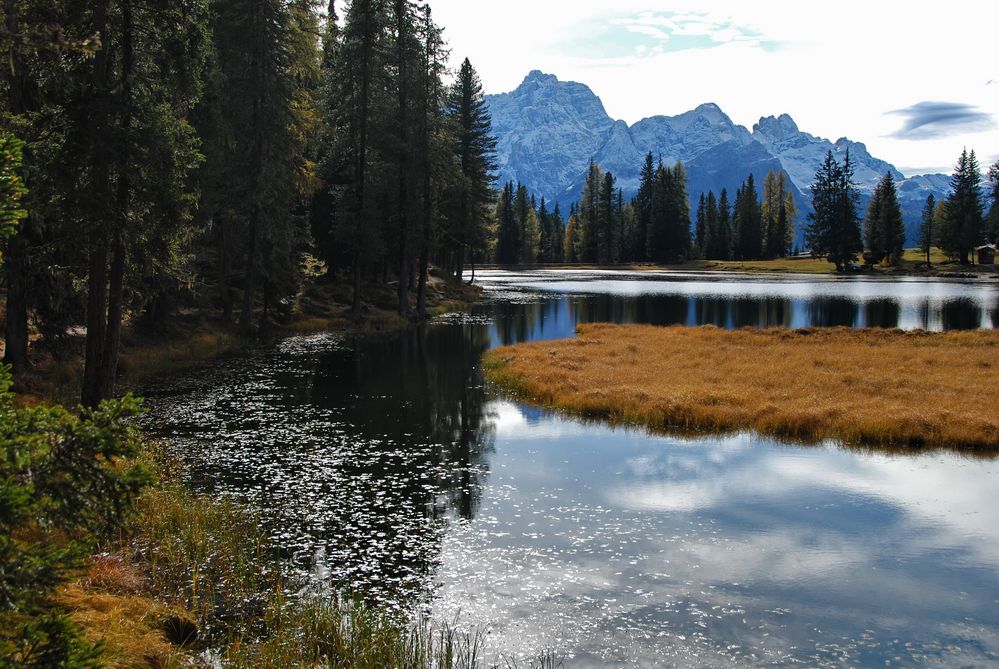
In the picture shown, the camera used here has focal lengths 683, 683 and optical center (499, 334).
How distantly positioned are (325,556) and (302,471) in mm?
5071

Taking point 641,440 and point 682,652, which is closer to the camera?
point 682,652

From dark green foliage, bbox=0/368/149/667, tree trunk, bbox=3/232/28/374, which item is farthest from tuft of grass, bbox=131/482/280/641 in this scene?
tree trunk, bbox=3/232/28/374

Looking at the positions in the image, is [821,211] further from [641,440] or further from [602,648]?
[602,648]

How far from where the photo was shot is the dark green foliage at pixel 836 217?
380 ft

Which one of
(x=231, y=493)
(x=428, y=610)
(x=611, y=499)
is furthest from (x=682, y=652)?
(x=231, y=493)

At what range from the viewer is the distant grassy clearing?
21.9 meters

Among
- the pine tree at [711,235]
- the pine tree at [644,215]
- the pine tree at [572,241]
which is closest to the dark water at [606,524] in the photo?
the pine tree at [644,215]

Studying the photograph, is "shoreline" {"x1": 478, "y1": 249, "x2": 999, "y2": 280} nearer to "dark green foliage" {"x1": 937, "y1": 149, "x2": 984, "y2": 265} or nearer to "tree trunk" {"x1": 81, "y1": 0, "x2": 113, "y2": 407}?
"dark green foliage" {"x1": 937, "y1": 149, "x2": 984, "y2": 265}

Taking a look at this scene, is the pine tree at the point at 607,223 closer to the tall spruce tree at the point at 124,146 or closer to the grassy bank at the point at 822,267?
the grassy bank at the point at 822,267

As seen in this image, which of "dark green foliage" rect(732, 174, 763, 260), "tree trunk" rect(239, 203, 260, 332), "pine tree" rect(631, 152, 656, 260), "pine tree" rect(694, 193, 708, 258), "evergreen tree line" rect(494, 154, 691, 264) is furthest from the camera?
"pine tree" rect(694, 193, 708, 258)

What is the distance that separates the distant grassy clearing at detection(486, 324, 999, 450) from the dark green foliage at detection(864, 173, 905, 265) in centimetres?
8359

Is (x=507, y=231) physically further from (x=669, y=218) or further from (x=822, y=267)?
(x=822, y=267)

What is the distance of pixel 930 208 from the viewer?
14150 cm

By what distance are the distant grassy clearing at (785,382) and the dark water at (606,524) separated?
166cm
